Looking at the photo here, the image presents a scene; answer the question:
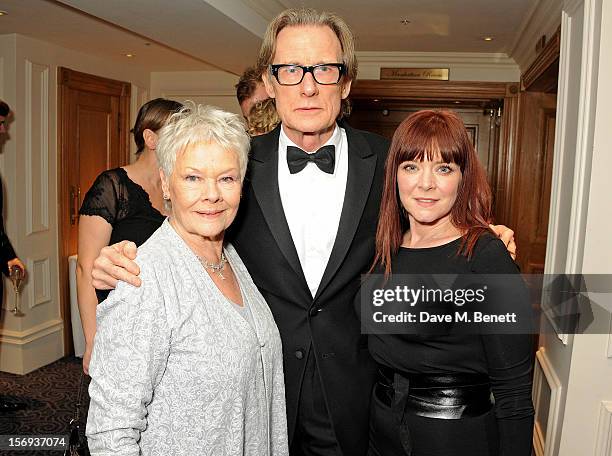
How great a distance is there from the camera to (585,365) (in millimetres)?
2455

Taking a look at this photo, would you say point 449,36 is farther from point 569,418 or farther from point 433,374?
point 433,374

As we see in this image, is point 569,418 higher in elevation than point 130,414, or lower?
lower

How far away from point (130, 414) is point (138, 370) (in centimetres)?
10

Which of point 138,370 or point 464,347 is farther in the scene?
point 464,347

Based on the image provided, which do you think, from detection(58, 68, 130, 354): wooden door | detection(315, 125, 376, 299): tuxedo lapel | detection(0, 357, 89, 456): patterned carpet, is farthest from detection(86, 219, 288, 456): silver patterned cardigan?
detection(58, 68, 130, 354): wooden door

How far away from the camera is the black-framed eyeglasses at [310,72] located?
5.89ft

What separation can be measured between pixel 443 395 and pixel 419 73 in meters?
4.71

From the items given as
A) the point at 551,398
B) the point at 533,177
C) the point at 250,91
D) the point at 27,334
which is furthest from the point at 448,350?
the point at 533,177

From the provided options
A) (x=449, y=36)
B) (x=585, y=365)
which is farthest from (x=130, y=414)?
(x=449, y=36)

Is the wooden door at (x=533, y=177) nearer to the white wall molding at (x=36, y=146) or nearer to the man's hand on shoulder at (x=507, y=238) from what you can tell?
the man's hand on shoulder at (x=507, y=238)

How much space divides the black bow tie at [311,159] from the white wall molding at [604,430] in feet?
5.29

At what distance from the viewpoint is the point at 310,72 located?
179 cm

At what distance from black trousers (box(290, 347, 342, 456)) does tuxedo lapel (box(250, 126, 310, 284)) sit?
29 centimetres

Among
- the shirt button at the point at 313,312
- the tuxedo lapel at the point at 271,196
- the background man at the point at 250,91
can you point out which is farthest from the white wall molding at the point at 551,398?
the background man at the point at 250,91
